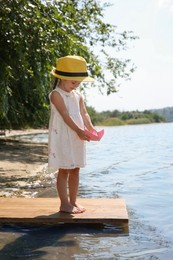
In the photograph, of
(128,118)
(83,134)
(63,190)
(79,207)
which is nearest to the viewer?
(83,134)

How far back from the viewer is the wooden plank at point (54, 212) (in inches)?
183

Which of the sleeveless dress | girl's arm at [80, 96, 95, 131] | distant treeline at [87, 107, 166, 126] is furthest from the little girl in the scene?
distant treeline at [87, 107, 166, 126]

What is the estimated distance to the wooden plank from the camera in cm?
464

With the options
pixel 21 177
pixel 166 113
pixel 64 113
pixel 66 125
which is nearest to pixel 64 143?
pixel 66 125

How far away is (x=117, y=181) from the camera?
9953 mm

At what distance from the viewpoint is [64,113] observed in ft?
15.1

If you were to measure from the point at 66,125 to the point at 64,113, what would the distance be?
0.46ft

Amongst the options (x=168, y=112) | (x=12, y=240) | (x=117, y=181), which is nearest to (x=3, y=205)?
(x=12, y=240)

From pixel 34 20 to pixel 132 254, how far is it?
4.35 meters

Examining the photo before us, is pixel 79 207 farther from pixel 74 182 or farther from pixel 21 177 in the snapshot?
pixel 21 177

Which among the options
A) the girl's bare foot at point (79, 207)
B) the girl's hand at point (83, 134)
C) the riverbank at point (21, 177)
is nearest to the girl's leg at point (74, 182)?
the girl's bare foot at point (79, 207)

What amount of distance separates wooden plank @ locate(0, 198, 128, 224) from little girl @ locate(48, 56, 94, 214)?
187 millimetres

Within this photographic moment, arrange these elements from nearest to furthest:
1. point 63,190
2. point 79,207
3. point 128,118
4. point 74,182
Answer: point 63,190 → point 74,182 → point 79,207 → point 128,118

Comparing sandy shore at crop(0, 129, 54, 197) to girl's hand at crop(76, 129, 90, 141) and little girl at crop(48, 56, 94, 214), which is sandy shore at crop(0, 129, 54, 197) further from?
girl's hand at crop(76, 129, 90, 141)
